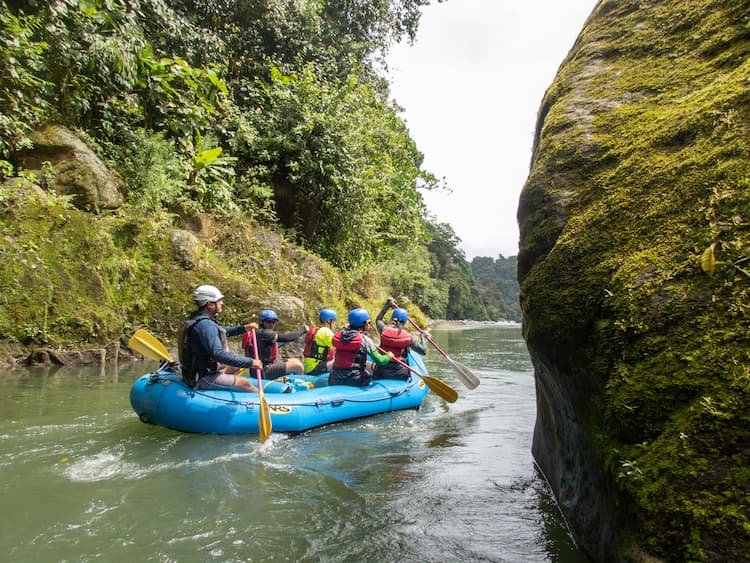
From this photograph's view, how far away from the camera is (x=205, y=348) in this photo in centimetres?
525

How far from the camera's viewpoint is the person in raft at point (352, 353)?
6832mm

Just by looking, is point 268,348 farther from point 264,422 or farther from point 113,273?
point 113,273

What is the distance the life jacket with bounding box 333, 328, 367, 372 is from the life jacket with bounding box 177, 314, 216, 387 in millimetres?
1894

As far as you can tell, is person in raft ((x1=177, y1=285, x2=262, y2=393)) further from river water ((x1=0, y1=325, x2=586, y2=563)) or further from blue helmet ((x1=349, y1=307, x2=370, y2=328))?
blue helmet ((x1=349, y1=307, x2=370, y2=328))

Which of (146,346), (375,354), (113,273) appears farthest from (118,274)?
(375,354)

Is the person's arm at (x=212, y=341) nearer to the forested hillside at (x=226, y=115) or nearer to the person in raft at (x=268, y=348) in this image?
the person in raft at (x=268, y=348)

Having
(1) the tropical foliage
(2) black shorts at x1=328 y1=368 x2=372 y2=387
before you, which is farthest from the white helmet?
(1) the tropical foliage

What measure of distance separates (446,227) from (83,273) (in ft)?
171

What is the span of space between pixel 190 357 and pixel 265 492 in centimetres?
202

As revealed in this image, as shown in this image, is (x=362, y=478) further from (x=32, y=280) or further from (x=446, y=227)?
(x=446, y=227)

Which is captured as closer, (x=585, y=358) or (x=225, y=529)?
(x=585, y=358)

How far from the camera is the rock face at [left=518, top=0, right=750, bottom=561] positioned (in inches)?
70.2

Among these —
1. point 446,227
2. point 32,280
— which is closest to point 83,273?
point 32,280

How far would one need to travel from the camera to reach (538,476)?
4.20 meters
